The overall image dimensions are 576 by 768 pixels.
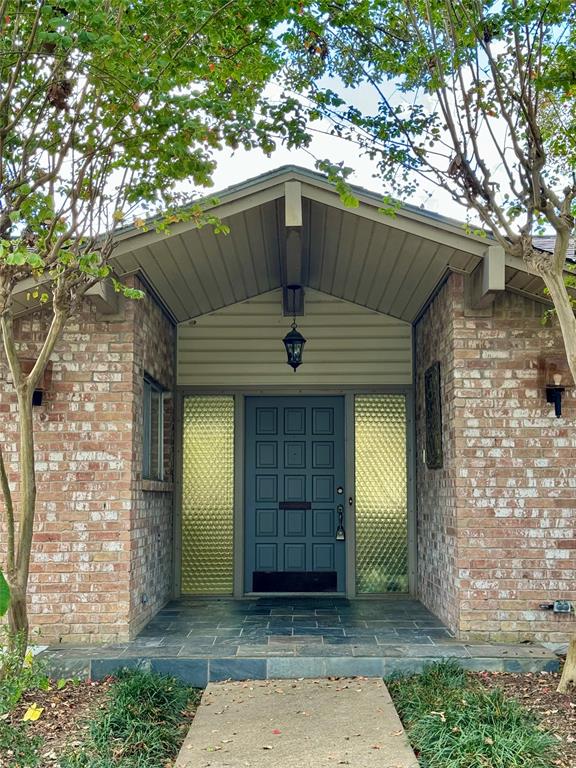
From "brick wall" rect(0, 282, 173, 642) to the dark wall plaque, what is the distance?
242 centimetres

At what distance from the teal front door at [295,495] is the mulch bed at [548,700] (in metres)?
2.88

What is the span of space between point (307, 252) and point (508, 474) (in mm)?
2608

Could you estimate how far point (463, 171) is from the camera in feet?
14.4

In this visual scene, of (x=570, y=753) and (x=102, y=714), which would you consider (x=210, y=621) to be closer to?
(x=102, y=714)

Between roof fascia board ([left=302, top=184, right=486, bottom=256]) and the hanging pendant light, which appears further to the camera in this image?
the hanging pendant light

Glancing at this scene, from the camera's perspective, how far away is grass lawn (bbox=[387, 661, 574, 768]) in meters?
3.38

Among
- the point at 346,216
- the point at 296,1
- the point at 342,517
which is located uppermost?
the point at 296,1

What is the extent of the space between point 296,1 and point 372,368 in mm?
3872

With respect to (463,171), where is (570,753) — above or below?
below

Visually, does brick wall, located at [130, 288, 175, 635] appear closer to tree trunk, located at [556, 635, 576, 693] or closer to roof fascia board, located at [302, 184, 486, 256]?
roof fascia board, located at [302, 184, 486, 256]

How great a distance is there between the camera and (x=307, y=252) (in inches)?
263

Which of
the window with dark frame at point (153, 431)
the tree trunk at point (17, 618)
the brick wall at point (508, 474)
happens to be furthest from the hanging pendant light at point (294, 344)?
the tree trunk at point (17, 618)

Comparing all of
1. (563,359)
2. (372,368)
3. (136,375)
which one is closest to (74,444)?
(136,375)

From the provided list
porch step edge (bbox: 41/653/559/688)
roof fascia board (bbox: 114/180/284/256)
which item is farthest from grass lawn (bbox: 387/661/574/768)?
roof fascia board (bbox: 114/180/284/256)
